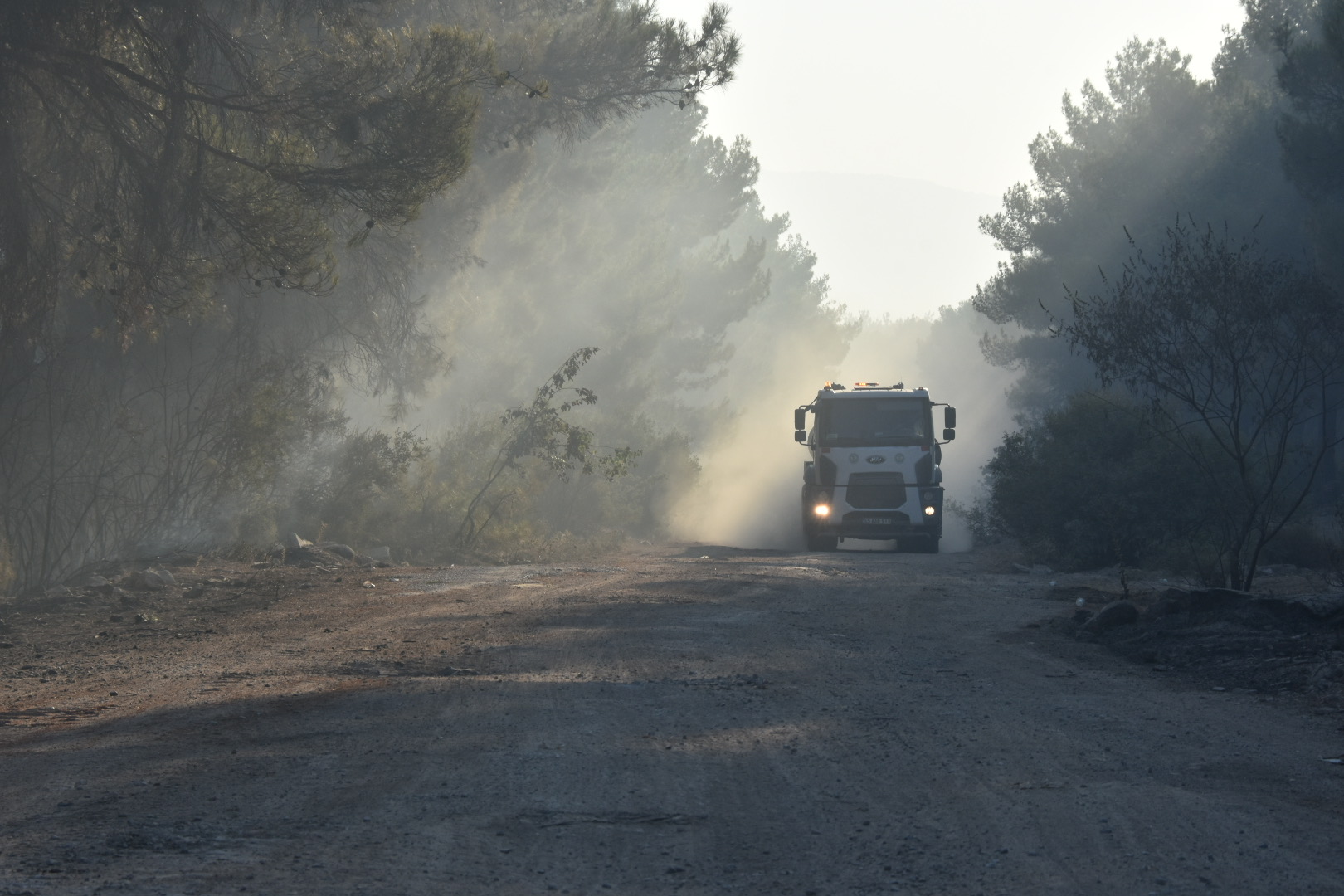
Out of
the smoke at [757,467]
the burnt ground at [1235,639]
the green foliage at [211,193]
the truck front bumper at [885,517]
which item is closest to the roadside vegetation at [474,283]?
the green foliage at [211,193]

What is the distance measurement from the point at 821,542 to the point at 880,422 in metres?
3.06

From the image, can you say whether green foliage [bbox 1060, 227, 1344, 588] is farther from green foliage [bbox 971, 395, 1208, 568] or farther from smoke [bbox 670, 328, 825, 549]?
smoke [bbox 670, 328, 825, 549]

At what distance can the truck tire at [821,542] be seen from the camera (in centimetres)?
2630

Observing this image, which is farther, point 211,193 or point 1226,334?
point 1226,334

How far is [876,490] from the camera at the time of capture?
996 inches

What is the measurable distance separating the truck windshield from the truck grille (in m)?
0.69

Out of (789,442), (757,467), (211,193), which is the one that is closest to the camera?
(211,193)

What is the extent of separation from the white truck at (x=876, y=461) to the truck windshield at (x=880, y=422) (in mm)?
17

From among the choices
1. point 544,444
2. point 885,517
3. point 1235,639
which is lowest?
point 1235,639

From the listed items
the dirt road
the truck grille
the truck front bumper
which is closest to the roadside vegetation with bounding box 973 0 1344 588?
the truck front bumper

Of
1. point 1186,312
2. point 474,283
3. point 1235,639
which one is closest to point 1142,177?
point 474,283

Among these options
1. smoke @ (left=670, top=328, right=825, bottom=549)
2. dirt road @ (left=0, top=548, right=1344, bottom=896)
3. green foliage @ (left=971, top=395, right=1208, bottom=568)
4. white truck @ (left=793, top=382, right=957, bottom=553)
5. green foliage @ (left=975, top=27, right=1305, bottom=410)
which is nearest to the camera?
dirt road @ (left=0, top=548, right=1344, bottom=896)

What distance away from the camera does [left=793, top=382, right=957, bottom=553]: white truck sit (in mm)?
25031

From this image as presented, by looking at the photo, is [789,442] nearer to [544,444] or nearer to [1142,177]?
[1142,177]
